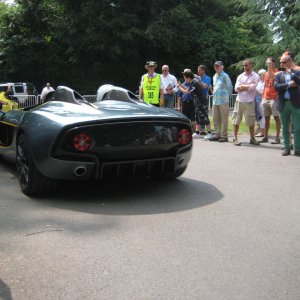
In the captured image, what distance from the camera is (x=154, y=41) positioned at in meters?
32.5

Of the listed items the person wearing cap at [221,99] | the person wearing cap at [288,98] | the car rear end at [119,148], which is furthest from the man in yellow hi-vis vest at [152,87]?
the car rear end at [119,148]

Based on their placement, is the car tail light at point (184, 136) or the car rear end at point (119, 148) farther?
the car tail light at point (184, 136)

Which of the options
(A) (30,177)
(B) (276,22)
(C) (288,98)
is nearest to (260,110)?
(C) (288,98)

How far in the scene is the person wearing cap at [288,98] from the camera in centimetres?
831

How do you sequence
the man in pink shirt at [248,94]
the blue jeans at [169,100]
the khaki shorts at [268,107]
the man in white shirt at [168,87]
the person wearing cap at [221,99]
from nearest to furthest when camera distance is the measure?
the man in pink shirt at [248,94]
the khaki shorts at [268,107]
the person wearing cap at [221,99]
the man in white shirt at [168,87]
the blue jeans at [169,100]

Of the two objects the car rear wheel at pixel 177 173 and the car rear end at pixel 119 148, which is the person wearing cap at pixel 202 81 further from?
the car rear end at pixel 119 148

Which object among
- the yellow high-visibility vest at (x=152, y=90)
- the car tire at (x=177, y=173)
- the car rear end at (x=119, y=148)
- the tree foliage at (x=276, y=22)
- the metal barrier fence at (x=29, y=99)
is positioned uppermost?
the tree foliage at (x=276, y=22)

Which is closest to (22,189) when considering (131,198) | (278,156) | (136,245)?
(131,198)

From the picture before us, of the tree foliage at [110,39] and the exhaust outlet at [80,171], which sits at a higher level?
the tree foliage at [110,39]

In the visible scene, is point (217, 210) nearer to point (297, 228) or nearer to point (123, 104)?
point (297, 228)

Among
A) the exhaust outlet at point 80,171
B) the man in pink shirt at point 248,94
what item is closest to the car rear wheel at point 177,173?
the exhaust outlet at point 80,171

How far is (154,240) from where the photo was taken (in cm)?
400

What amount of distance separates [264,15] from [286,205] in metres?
15.0

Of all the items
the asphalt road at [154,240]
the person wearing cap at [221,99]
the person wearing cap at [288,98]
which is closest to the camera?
the asphalt road at [154,240]
